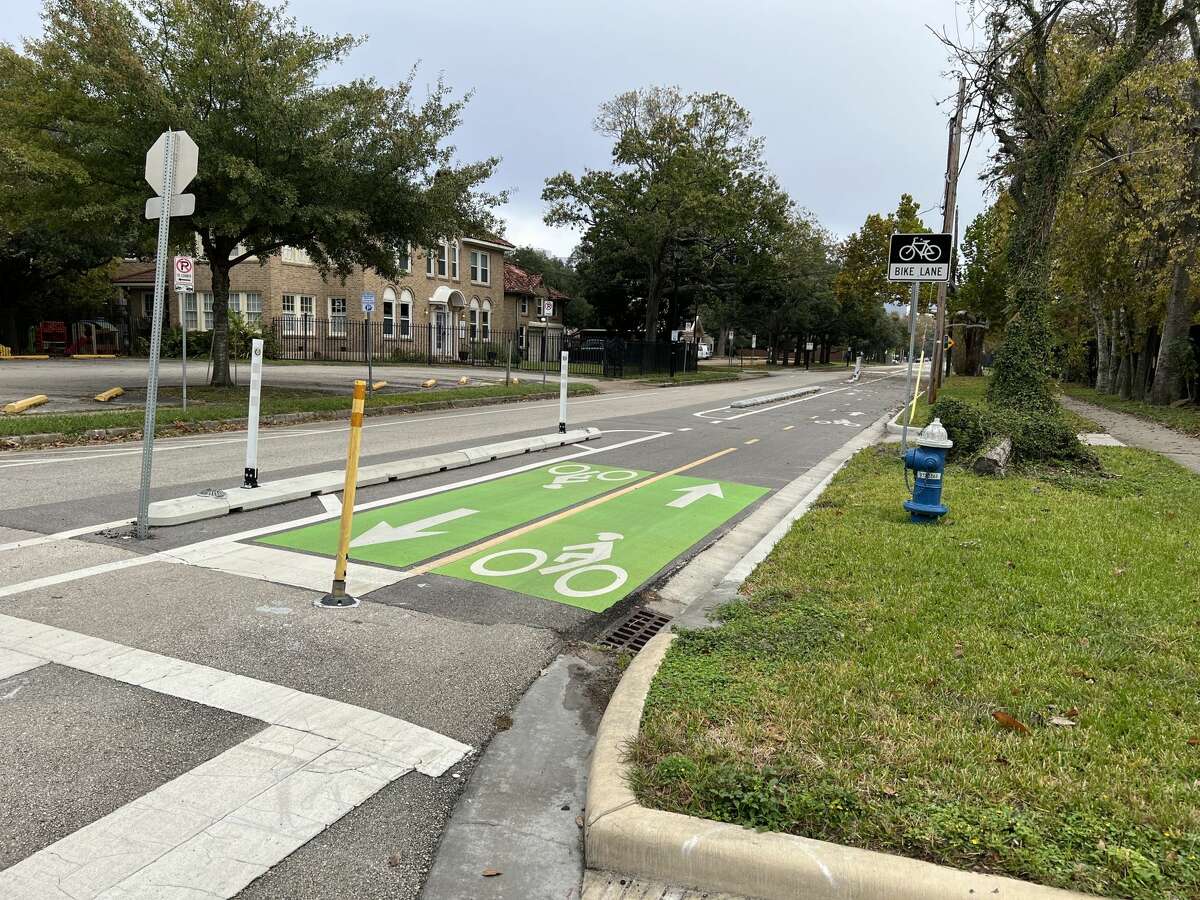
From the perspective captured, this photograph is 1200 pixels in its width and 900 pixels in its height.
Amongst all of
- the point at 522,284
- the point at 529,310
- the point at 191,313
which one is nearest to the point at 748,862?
the point at 191,313

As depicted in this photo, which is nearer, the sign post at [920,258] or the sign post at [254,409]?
the sign post at [254,409]

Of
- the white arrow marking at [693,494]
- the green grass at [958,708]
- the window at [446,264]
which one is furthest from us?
the window at [446,264]

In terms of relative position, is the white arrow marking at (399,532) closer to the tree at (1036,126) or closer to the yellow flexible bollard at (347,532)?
the yellow flexible bollard at (347,532)

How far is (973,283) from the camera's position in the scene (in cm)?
4503

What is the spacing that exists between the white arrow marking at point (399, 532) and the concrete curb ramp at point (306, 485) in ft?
4.88

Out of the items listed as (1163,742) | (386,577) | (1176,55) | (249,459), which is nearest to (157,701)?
(386,577)

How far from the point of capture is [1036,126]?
45.5 feet

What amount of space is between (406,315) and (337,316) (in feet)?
13.5

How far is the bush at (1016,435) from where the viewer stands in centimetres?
1119

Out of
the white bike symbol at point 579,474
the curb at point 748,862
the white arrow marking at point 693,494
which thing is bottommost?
the curb at point 748,862

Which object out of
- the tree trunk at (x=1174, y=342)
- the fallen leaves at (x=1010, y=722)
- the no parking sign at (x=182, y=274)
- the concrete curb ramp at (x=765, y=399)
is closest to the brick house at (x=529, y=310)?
the concrete curb ramp at (x=765, y=399)

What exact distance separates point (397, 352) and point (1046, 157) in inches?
1346

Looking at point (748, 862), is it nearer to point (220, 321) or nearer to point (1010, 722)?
point (1010, 722)

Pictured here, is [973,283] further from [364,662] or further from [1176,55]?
[364,662]
